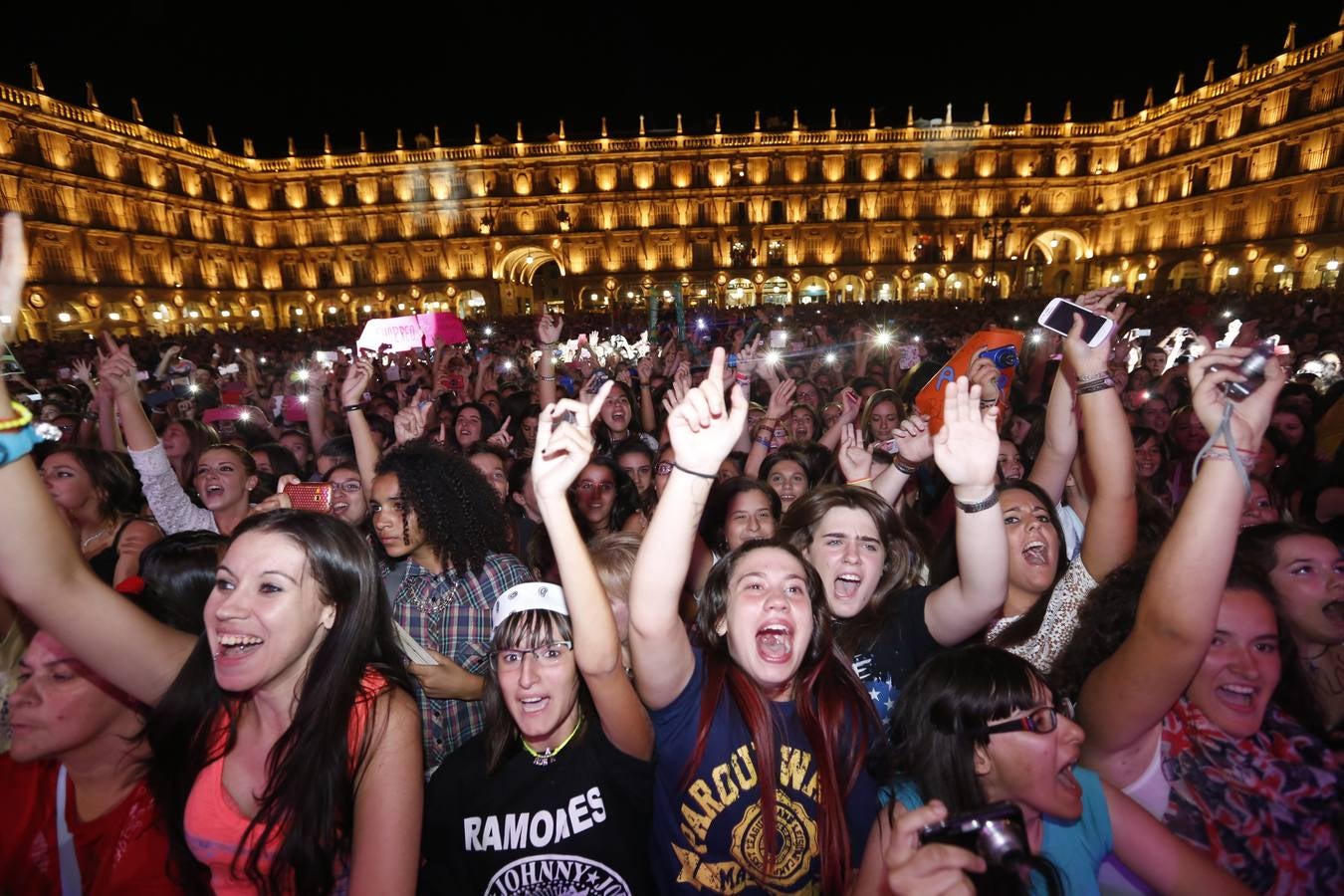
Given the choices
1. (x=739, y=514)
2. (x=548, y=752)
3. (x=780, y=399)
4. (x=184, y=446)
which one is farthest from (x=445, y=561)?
(x=184, y=446)

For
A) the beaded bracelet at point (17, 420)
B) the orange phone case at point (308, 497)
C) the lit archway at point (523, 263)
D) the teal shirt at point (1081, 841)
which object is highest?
the lit archway at point (523, 263)

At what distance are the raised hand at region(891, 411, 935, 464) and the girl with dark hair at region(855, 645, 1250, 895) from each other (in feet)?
5.24

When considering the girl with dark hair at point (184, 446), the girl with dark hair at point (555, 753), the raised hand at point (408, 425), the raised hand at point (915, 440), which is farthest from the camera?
the girl with dark hair at point (184, 446)

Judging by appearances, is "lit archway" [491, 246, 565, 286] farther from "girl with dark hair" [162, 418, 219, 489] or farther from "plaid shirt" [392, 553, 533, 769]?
"plaid shirt" [392, 553, 533, 769]

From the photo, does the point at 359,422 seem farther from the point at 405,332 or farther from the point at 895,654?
the point at 405,332

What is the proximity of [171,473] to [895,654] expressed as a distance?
A: 4.39m

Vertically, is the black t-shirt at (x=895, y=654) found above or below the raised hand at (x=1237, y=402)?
below

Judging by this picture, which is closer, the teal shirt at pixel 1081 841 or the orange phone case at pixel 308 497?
the teal shirt at pixel 1081 841

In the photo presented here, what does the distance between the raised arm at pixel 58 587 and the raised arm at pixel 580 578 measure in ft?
4.35

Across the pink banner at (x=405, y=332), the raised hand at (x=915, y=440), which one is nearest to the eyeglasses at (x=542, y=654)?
the raised hand at (x=915, y=440)

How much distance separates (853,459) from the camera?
402cm

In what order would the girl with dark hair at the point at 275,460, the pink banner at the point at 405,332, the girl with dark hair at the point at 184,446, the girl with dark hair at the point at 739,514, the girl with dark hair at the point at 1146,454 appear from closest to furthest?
the girl with dark hair at the point at 739,514, the girl with dark hair at the point at 1146,454, the girl with dark hair at the point at 275,460, the girl with dark hair at the point at 184,446, the pink banner at the point at 405,332

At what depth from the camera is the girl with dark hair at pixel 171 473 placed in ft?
13.0

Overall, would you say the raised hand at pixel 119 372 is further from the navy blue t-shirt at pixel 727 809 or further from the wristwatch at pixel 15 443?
the navy blue t-shirt at pixel 727 809
